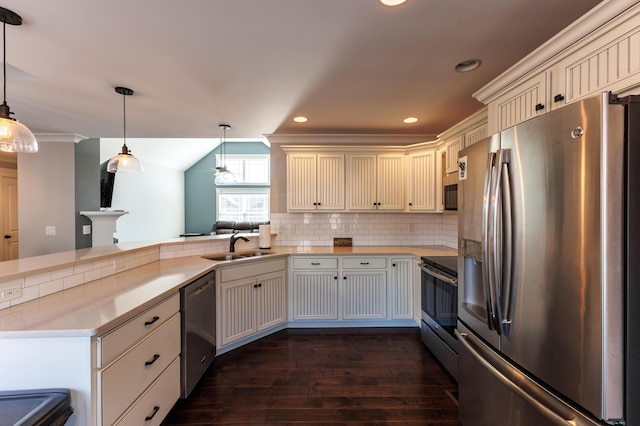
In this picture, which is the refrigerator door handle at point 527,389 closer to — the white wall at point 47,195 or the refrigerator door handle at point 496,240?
the refrigerator door handle at point 496,240

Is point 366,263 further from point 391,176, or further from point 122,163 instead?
point 122,163

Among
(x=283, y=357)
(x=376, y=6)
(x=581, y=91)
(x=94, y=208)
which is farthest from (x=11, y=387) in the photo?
(x=94, y=208)

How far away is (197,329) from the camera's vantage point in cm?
219

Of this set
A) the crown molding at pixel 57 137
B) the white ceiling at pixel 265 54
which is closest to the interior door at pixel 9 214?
the crown molding at pixel 57 137

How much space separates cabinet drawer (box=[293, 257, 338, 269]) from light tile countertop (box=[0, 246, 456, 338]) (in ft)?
3.83

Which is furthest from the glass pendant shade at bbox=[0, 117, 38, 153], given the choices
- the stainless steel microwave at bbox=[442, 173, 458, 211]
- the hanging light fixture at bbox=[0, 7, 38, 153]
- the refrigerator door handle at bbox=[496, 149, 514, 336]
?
the stainless steel microwave at bbox=[442, 173, 458, 211]

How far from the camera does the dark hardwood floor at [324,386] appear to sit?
6.29 ft

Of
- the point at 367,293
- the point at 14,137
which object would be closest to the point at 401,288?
the point at 367,293

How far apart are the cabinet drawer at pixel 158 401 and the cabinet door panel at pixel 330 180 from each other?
2438 mm

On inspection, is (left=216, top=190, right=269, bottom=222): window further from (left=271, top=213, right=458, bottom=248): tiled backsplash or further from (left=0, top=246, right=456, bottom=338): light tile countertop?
(left=0, top=246, right=456, bottom=338): light tile countertop

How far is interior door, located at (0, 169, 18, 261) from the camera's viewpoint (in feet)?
16.6

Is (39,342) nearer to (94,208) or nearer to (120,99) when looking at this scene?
(120,99)

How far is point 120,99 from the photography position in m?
2.72

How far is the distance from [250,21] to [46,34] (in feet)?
4.16
